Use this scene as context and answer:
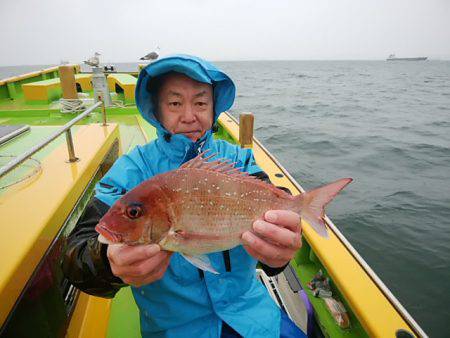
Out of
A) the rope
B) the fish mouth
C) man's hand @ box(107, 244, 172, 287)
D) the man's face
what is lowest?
the rope

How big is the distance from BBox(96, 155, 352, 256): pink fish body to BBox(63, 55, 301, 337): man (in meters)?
0.11

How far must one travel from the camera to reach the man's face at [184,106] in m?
2.21

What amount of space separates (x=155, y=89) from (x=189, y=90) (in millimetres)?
344

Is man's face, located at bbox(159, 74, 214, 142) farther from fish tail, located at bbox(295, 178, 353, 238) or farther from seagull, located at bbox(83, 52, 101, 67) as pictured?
seagull, located at bbox(83, 52, 101, 67)

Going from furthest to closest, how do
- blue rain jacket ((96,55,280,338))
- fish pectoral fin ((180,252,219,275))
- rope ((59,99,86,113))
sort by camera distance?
1. rope ((59,99,86,113))
2. blue rain jacket ((96,55,280,338))
3. fish pectoral fin ((180,252,219,275))

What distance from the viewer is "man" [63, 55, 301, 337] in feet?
5.58

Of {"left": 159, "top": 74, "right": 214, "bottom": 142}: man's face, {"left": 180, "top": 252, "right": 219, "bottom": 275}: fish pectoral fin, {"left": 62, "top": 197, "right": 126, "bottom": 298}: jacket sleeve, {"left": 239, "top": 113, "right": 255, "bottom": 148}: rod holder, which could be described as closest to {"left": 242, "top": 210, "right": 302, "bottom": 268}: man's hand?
{"left": 180, "top": 252, "right": 219, "bottom": 275}: fish pectoral fin

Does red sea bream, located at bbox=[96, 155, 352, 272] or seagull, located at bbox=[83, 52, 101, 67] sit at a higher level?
seagull, located at bbox=[83, 52, 101, 67]

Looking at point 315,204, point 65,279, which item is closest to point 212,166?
point 315,204

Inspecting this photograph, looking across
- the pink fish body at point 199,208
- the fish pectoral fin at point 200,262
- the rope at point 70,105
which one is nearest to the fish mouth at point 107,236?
the pink fish body at point 199,208

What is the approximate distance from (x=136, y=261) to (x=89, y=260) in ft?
1.41

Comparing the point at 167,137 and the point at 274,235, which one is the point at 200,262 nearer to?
the point at 274,235

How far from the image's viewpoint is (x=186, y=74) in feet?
7.13

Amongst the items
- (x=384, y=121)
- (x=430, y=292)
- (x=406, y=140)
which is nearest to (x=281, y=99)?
(x=384, y=121)
